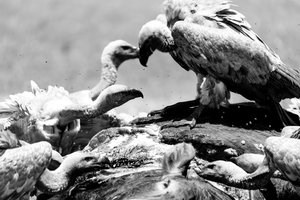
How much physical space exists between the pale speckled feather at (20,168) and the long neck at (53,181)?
55cm

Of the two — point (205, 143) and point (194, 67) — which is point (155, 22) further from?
point (205, 143)

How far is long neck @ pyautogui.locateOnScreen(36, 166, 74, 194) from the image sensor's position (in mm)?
13898

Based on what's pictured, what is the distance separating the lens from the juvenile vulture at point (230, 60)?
15797mm

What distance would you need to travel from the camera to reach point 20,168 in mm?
13016

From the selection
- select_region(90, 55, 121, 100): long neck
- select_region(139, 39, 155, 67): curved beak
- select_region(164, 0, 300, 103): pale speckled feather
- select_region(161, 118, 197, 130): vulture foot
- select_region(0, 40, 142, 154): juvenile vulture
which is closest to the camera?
select_region(161, 118, 197, 130): vulture foot

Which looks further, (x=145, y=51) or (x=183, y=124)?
(x=145, y=51)

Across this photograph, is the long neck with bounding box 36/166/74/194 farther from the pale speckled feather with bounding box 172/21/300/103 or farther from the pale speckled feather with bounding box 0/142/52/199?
the pale speckled feather with bounding box 172/21/300/103

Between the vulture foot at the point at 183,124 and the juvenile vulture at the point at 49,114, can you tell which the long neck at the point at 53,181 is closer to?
the vulture foot at the point at 183,124

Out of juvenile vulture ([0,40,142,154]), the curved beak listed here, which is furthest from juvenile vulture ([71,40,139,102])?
the curved beak

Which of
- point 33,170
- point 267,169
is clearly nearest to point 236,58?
point 267,169

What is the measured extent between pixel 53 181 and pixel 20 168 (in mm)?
993

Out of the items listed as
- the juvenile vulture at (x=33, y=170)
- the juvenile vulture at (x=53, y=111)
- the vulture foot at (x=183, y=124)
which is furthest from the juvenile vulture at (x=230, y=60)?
the juvenile vulture at (x=33, y=170)

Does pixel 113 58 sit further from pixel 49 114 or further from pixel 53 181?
pixel 53 181

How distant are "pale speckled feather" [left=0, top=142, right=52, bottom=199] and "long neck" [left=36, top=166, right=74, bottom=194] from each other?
0.55 m
